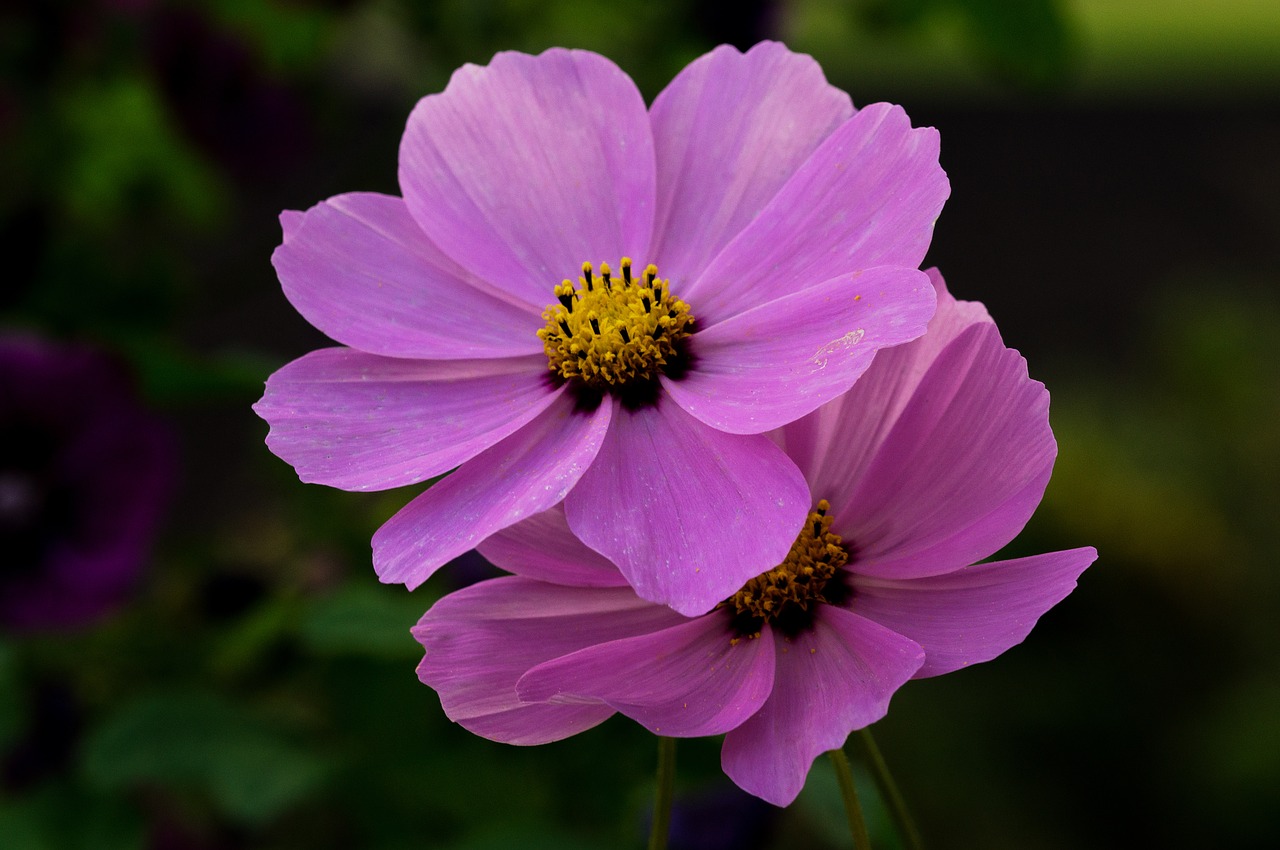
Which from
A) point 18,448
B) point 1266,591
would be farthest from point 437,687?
point 1266,591

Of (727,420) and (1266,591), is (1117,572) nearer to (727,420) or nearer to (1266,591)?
(1266,591)

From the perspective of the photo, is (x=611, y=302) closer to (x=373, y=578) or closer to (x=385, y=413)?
(x=385, y=413)

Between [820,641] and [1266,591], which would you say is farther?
[1266,591]

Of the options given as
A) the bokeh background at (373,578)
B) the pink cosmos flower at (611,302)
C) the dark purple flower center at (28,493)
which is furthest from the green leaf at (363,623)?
the dark purple flower center at (28,493)

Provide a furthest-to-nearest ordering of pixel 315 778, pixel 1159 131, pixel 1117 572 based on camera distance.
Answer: pixel 1159 131
pixel 1117 572
pixel 315 778

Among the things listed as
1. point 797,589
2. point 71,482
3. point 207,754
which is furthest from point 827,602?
point 71,482

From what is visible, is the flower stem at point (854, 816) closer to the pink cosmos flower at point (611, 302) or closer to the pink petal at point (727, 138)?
the pink cosmos flower at point (611, 302)

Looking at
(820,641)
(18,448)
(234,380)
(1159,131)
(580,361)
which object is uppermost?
(1159,131)
